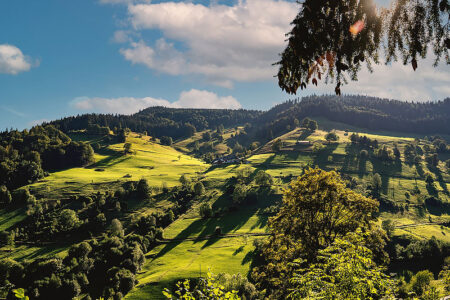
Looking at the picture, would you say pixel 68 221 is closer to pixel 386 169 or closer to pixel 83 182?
pixel 83 182

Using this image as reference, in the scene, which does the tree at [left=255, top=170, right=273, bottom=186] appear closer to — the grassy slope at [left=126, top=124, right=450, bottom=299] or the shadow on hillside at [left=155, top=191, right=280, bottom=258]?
the grassy slope at [left=126, top=124, right=450, bottom=299]

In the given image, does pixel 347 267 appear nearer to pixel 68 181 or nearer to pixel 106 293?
pixel 106 293

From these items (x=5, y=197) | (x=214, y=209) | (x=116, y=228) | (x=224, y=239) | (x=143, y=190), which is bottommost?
(x=224, y=239)

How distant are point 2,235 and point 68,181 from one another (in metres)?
57.9

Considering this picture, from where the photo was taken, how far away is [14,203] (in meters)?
125

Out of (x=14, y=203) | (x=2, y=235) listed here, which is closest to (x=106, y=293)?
(x=2, y=235)

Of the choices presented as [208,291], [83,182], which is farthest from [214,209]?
[208,291]

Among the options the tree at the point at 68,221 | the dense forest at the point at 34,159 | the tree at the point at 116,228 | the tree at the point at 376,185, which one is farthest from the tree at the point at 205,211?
the dense forest at the point at 34,159

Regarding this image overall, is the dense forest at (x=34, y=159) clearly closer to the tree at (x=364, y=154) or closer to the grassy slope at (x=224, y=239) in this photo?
the grassy slope at (x=224, y=239)

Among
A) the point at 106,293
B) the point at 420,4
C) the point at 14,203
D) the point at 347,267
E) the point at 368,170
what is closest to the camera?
the point at 420,4

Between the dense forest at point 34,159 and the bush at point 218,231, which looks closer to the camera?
the bush at point 218,231

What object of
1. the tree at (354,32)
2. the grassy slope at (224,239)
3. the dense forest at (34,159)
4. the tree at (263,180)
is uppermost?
the tree at (354,32)

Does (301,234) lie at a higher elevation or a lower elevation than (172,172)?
higher

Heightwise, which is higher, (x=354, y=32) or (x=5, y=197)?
(x=354, y=32)
